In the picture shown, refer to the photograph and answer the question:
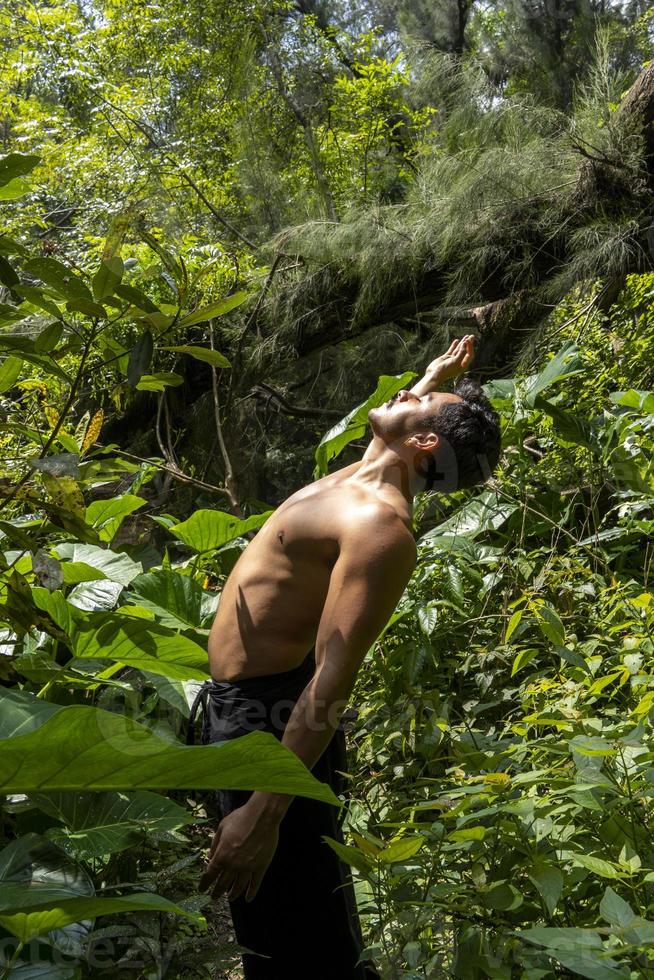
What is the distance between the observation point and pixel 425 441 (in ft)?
4.85

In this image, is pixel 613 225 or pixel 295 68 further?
pixel 295 68

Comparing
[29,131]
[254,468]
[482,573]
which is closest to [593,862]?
[482,573]

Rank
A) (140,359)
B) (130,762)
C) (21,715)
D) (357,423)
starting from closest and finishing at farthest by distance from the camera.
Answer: (130,762) < (21,715) < (140,359) < (357,423)

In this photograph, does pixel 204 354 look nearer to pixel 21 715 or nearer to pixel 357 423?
pixel 21 715

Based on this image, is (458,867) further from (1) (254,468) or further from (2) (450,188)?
(1) (254,468)

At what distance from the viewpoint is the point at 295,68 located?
8273mm

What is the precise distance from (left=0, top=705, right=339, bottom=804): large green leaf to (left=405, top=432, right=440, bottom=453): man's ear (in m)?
1.01

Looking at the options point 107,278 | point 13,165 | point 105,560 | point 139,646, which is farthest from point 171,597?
point 13,165

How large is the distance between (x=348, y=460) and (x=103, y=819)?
4.26m

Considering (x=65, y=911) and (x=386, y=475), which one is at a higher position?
(x=65, y=911)

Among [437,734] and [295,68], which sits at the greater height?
[295,68]

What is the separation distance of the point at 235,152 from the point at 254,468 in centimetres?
356

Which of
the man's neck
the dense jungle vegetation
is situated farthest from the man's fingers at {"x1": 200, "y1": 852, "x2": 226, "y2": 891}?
the man's neck

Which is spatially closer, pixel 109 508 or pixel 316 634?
pixel 316 634
